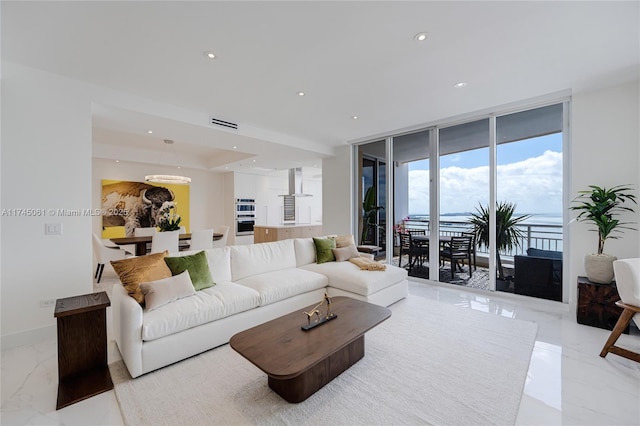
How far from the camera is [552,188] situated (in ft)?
12.2

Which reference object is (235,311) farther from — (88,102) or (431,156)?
(431,156)

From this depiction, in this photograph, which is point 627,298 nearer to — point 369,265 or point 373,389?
point 373,389

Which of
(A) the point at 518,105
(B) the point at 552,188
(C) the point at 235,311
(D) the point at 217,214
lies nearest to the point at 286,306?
(C) the point at 235,311

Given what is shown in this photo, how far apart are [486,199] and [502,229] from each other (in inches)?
20.3

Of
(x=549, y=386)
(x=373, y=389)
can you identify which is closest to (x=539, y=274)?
(x=549, y=386)

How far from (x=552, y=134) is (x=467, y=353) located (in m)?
3.30

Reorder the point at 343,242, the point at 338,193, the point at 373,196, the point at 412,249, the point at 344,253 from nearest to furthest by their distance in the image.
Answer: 1. the point at 344,253
2. the point at 343,242
3. the point at 412,249
4. the point at 373,196
5. the point at 338,193

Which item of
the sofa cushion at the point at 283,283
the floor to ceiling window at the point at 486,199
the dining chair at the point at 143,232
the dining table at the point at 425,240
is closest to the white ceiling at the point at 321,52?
the floor to ceiling window at the point at 486,199

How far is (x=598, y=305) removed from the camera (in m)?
2.96

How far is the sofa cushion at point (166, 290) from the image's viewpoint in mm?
2291

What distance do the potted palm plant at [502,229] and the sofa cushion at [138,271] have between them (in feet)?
14.7

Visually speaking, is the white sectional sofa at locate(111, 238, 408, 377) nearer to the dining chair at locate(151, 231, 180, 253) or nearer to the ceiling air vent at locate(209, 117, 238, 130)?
the dining chair at locate(151, 231, 180, 253)

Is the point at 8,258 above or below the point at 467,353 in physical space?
above

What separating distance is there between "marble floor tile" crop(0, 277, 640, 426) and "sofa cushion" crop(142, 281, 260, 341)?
0.50 meters
